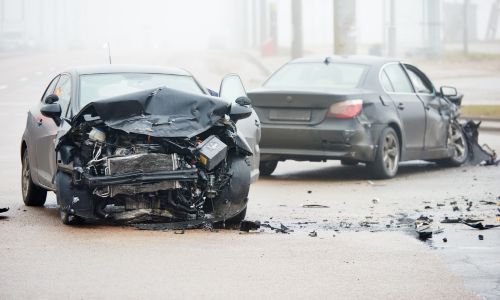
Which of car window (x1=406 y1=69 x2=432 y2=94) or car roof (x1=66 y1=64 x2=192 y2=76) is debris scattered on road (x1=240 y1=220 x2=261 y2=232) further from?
car window (x1=406 y1=69 x2=432 y2=94)

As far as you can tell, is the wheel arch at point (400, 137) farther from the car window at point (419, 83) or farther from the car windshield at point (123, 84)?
the car windshield at point (123, 84)

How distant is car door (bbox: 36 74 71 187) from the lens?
11102mm

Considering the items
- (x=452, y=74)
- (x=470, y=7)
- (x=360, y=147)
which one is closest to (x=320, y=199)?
→ (x=360, y=147)

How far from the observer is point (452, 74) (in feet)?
143

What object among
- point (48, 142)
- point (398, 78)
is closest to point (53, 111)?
point (48, 142)

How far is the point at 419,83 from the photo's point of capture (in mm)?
16922

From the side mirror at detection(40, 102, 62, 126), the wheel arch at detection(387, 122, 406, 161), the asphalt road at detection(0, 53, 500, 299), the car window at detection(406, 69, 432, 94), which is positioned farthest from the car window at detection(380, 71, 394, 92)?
the side mirror at detection(40, 102, 62, 126)

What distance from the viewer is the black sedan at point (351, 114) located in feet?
48.9

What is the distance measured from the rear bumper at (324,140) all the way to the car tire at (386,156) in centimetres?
12

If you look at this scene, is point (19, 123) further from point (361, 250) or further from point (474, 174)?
point (361, 250)

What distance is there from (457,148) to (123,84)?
729cm

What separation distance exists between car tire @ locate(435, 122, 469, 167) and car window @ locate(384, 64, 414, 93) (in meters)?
1.16

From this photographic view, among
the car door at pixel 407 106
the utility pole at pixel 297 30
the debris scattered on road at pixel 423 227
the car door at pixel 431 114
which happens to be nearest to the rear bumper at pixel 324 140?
the car door at pixel 407 106

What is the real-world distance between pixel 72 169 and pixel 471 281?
363cm
